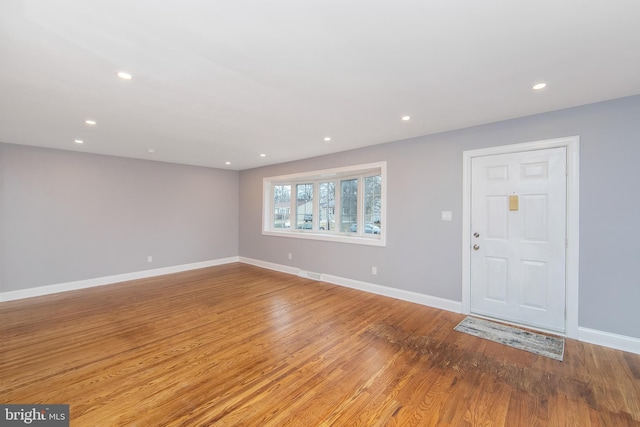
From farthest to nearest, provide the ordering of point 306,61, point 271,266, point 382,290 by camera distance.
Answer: point 271,266
point 382,290
point 306,61

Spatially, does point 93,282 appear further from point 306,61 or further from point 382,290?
point 306,61

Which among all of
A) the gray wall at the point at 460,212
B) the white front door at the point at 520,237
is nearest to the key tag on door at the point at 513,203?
the white front door at the point at 520,237

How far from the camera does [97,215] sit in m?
4.85

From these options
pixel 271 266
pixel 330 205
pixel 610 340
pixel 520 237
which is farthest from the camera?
pixel 271 266

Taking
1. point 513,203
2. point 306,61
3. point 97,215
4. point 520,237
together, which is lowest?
point 520,237

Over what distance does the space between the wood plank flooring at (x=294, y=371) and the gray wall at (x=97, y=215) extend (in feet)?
3.99

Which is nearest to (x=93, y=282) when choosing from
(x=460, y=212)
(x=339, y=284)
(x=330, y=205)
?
(x=339, y=284)

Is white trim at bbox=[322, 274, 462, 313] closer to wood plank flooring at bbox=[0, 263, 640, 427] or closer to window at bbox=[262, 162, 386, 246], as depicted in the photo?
wood plank flooring at bbox=[0, 263, 640, 427]

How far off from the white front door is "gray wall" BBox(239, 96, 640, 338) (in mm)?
181

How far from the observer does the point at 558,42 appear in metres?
1.71

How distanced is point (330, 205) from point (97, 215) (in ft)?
14.7

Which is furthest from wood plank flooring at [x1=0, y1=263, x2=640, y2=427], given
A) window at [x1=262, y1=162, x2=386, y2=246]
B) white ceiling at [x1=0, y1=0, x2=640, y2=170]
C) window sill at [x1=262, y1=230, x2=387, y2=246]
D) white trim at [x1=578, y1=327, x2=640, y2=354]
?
white ceiling at [x1=0, y1=0, x2=640, y2=170]

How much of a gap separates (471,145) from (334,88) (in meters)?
2.17

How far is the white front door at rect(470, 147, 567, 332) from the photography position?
2.89 meters
